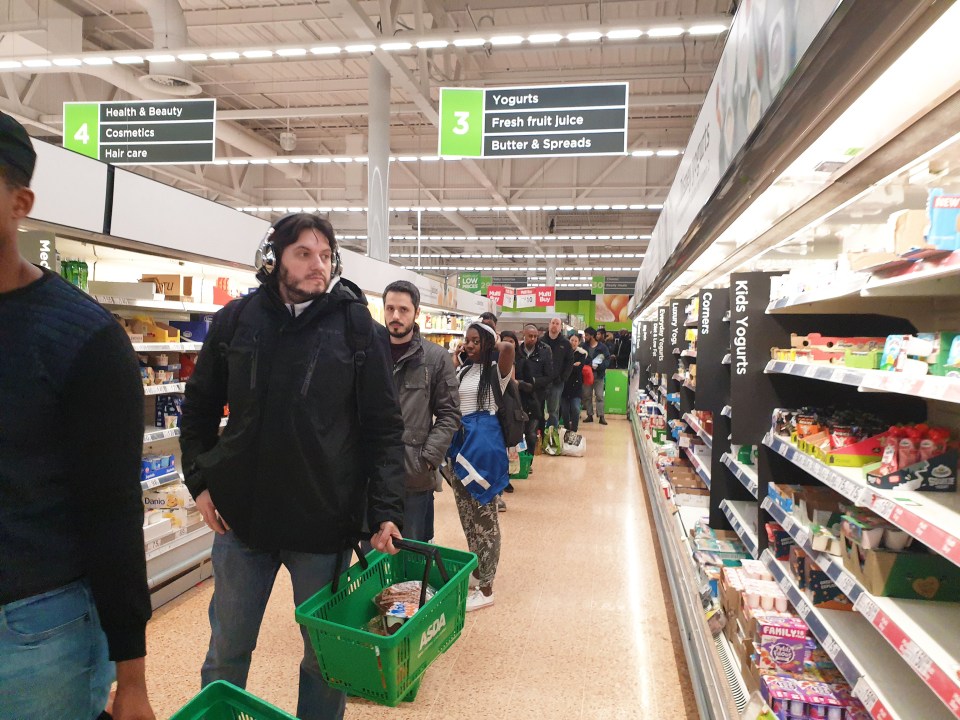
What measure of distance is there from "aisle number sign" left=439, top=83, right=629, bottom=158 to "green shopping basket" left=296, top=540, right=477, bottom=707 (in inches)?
194

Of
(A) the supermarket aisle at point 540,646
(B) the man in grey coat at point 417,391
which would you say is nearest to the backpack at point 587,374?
(A) the supermarket aisle at point 540,646

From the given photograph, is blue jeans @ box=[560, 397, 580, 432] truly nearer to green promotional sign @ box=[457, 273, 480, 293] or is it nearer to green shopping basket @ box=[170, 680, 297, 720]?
green shopping basket @ box=[170, 680, 297, 720]

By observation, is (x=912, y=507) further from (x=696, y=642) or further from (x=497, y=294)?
(x=497, y=294)

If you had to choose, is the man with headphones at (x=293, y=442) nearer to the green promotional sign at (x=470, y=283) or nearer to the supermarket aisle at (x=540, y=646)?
the supermarket aisle at (x=540, y=646)

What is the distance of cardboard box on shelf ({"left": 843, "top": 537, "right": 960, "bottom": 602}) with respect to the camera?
5.47 feet

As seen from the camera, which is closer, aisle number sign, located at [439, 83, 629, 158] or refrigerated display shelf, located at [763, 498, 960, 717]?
refrigerated display shelf, located at [763, 498, 960, 717]

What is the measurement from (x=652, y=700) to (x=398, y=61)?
24.8 feet

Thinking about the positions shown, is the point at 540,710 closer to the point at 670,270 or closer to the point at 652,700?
the point at 652,700

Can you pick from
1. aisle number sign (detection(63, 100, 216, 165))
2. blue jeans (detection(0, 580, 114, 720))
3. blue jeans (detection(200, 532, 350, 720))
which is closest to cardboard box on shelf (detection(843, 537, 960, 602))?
blue jeans (detection(200, 532, 350, 720))

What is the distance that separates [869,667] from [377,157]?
27.4 feet

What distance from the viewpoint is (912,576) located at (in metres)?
1.67

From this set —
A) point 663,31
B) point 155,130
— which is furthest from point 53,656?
point 155,130

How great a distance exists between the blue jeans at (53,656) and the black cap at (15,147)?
0.71 meters

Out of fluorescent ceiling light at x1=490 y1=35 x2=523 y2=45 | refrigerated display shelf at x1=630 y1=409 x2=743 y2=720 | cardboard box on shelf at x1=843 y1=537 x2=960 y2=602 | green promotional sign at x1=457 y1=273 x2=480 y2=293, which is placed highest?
fluorescent ceiling light at x1=490 y1=35 x2=523 y2=45
